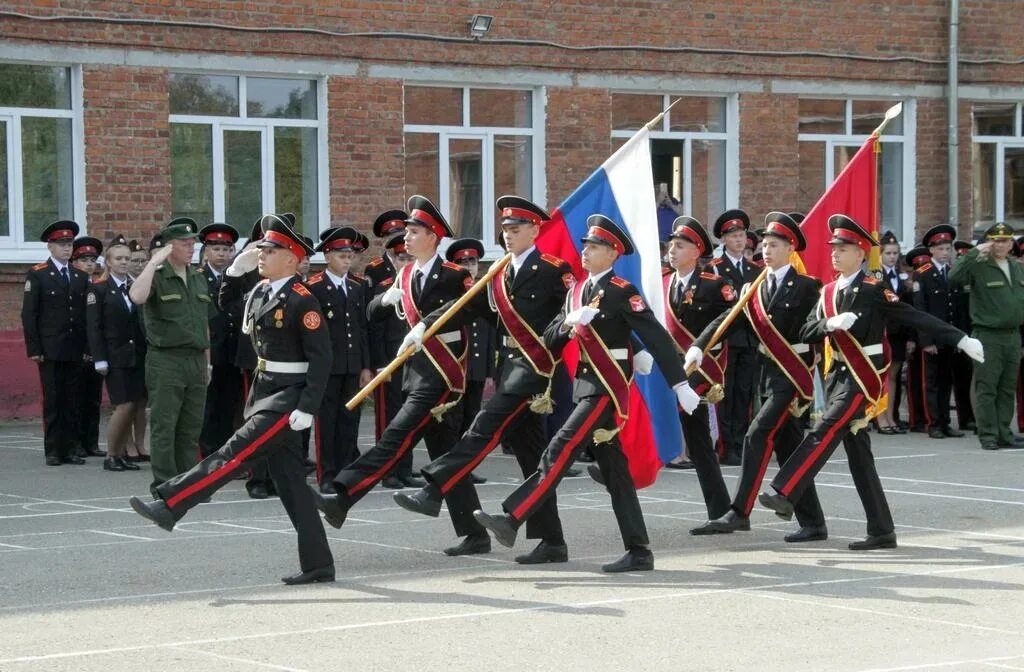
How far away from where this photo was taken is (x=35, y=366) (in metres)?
18.5

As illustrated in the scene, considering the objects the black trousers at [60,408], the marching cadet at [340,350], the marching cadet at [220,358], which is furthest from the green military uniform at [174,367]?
the black trousers at [60,408]

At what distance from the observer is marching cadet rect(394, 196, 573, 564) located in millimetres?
9977

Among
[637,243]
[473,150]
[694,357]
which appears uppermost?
[473,150]

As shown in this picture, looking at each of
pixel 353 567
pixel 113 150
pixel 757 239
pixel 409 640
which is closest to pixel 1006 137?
pixel 757 239

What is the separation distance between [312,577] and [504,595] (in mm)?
1023

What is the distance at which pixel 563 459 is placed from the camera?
382 inches

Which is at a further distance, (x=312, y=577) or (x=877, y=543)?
(x=877, y=543)

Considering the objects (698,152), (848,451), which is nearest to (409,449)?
(848,451)

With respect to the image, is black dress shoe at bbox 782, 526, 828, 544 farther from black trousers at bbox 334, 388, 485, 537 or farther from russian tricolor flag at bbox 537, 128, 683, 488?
black trousers at bbox 334, 388, 485, 537

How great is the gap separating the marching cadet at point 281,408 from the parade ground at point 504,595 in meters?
0.34

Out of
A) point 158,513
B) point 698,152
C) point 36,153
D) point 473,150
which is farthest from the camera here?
point 698,152

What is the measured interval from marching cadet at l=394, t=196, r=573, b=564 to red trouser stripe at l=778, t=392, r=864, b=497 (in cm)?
134

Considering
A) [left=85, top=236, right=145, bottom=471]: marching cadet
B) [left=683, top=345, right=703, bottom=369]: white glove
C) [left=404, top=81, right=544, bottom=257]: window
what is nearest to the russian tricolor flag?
[left=683, top=345, right=703, bottom=369]: white glove

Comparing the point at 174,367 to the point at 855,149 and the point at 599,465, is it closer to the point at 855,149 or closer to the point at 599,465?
the point at 599,465
